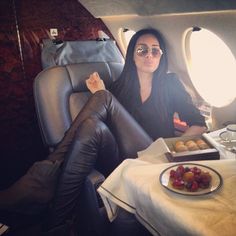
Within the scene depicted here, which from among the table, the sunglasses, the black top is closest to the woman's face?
the sunglasses

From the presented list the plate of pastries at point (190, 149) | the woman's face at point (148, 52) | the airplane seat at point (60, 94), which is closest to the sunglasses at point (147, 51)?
the woman's face at point (148, 52)

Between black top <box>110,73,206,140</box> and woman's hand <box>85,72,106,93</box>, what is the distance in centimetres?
25

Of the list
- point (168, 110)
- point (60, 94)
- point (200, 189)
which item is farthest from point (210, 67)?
point (200, 189)

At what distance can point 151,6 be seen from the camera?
1.46 metres

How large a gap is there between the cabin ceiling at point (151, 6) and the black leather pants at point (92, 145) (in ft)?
1.64

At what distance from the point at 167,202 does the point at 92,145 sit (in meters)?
0.59

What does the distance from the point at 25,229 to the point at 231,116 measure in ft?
4.38

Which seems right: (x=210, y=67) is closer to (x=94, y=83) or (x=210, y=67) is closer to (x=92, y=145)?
(x=94, y=83)

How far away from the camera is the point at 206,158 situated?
4.31ft

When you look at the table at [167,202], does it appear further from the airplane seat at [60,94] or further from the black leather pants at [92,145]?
the airplane seat at [60,94]

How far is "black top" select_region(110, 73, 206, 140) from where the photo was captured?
1.89m

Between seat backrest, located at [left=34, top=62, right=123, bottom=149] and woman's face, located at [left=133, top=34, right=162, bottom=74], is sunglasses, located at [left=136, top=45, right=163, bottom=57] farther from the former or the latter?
seat backrest, located at [left=34, top=62, right=123, bottom=149]

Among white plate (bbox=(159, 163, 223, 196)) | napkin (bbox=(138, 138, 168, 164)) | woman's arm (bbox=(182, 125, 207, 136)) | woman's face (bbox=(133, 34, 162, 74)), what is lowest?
woman's arm (bbox=(182, 125, 207, 136))

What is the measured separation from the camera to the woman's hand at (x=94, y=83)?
1.90 m
